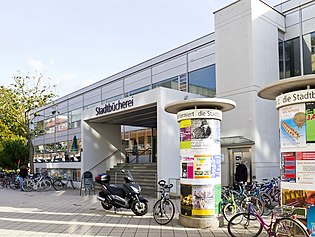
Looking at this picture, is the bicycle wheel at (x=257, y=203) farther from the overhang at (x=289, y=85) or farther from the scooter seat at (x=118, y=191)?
the scooter seat at (x=118, y=191)

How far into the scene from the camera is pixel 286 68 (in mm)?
15438

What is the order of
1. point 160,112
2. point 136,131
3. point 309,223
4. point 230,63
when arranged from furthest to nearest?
point 136,131 → point 230,63 → point 160,112 → point 309,223

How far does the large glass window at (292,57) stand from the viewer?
49.2 feet

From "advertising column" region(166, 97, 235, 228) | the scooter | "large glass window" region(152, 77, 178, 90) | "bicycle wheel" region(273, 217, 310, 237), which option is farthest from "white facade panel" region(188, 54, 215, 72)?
"bicycle wheel" region(273, 217, 310, 237)

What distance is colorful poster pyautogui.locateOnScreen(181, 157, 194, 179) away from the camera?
8.32 meters

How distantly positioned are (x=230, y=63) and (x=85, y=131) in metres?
8.86

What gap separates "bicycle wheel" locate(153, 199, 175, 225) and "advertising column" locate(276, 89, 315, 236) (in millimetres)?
3006

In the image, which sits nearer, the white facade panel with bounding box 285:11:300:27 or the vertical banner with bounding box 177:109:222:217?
the vertical banner with bounding box 177:109:222:217

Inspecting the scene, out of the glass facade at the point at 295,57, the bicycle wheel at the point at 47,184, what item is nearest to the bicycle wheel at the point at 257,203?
the glass facade at the point at 295,57

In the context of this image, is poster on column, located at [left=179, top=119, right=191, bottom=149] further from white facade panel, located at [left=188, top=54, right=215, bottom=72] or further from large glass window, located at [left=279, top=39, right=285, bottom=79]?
white facade panel, located at [left=188, top=54, right=215, bottom=72]

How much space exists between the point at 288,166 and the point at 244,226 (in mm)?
1606

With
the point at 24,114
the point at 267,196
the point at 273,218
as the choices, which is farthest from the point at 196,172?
the point at 24,114

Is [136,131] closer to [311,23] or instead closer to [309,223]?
[311,23]

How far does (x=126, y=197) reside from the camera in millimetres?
10250
